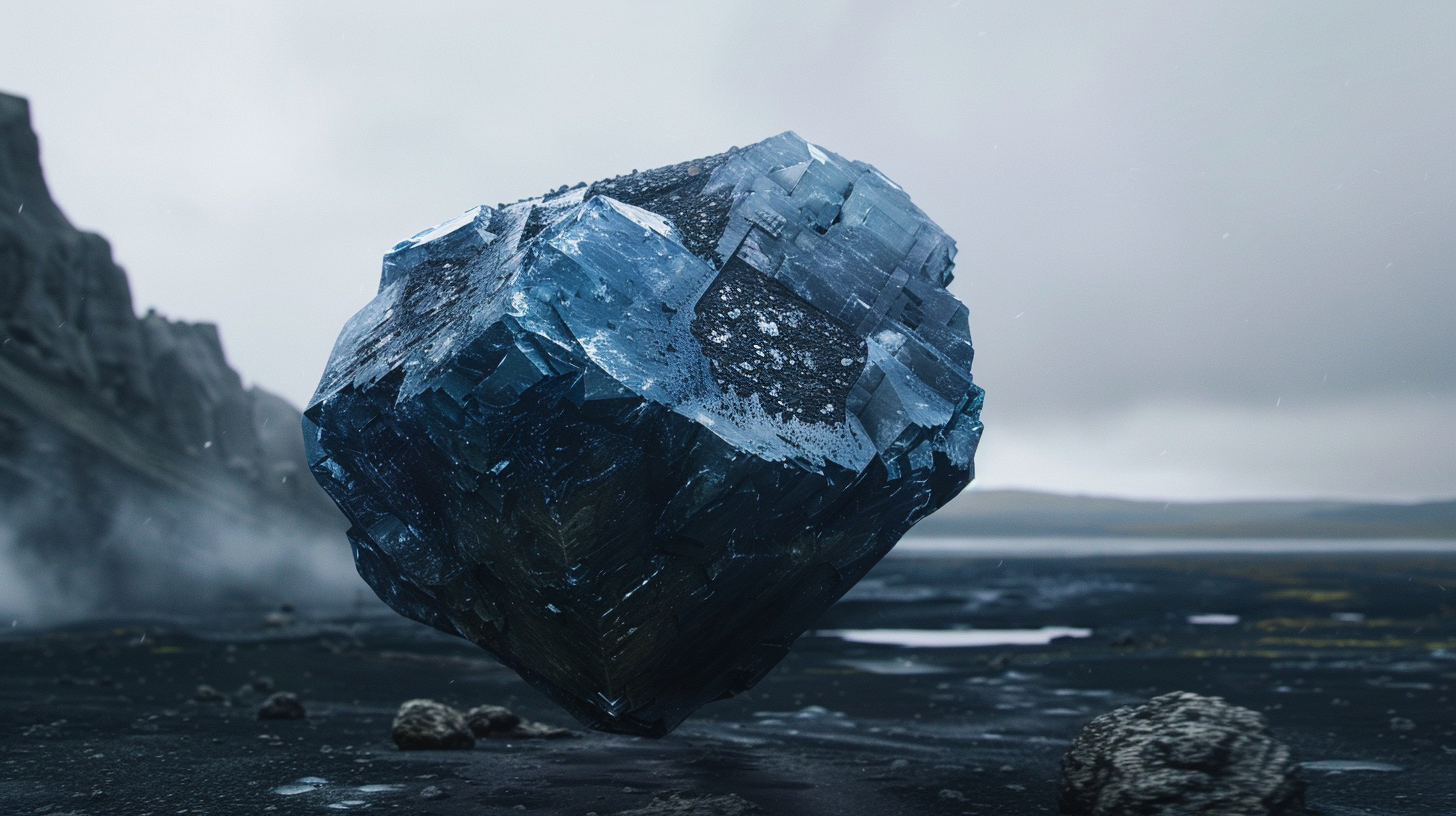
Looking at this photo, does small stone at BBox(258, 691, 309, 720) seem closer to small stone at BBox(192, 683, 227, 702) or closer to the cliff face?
small stone at BBox(192, 683, 227, 702)

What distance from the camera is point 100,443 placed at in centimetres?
3378

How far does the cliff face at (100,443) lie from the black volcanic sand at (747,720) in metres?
12.9

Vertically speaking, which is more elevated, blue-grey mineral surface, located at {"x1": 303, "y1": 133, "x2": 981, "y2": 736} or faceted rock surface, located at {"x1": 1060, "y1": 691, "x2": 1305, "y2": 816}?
blue-grey mineral surface, located at {"x1": 303, "y1": 133, "x2": 981, "y2": 736}

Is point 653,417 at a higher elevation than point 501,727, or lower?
higher

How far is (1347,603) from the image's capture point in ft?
68.6

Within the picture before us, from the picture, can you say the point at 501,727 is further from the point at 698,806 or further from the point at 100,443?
the point at 100,443

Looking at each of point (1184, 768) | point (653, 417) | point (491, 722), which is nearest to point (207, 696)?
point (491, 722)

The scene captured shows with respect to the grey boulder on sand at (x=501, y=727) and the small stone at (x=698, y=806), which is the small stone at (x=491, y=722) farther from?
the small stone at (x=698, y=806)

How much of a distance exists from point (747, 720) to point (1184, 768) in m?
4.33

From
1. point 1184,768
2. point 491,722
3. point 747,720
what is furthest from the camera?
point 747,720

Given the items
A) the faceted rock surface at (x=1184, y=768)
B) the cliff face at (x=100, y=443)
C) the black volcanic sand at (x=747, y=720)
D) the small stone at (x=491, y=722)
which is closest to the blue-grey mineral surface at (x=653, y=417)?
the black volcanic sand at (x=747, y=720)

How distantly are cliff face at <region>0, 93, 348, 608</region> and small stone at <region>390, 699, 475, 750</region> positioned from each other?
2403 centimetres

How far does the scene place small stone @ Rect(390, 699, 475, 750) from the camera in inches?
274

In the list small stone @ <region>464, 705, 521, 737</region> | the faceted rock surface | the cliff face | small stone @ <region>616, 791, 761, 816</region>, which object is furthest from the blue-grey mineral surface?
the cliff face
